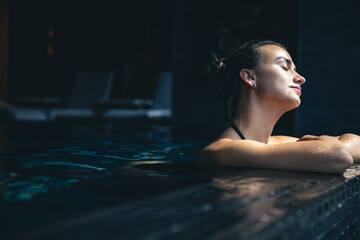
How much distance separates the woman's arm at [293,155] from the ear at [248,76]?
0.42 meters

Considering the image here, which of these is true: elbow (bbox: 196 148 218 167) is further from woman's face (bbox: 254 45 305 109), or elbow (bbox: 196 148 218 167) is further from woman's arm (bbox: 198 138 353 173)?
woman's face (bbox: 254 45 305 109)

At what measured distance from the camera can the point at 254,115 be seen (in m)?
2.56

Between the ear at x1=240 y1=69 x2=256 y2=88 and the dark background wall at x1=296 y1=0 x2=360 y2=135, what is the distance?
501 centimetres

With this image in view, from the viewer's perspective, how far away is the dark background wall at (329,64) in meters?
Result: 7.29

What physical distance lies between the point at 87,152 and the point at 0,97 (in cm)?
1307

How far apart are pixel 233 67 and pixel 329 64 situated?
5.23m

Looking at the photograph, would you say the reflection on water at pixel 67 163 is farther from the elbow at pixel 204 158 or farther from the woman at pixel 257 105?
the woman at pixel 257 105

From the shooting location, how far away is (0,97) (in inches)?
602

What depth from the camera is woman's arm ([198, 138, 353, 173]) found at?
202cm

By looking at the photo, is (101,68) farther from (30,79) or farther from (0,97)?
(0,97)

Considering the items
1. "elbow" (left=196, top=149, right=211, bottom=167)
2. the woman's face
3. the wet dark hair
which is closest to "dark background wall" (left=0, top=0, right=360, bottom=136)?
the wet dark hair

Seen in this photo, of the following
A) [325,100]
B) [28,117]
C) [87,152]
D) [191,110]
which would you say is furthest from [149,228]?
[28,117]

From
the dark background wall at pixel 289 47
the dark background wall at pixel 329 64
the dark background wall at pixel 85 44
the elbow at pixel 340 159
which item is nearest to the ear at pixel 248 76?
the elbow at pixel 340 159

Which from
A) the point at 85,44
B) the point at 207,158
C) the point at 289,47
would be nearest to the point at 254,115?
the point at 207,158
